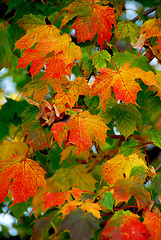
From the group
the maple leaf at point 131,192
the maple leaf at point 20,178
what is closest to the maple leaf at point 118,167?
the maple leaf at point 131,192

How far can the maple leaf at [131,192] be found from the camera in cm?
112

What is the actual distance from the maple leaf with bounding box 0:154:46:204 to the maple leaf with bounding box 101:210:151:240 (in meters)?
0.43

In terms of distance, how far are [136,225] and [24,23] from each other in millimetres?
1215

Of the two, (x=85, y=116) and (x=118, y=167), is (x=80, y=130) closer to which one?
(x=85, y=116)

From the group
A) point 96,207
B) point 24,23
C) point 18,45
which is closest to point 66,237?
point 96,207

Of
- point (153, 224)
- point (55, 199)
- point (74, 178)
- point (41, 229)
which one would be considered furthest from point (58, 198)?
point (74, 178)

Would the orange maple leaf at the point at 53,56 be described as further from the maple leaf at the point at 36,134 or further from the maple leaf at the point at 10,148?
the maple leaf at the point at 10,148

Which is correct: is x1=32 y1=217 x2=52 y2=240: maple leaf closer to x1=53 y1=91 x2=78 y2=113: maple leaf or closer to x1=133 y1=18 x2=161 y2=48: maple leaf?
x1=53 y1=91 x2=78 y2=113: maple leaf

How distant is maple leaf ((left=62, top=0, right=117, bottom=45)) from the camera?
1.36 m

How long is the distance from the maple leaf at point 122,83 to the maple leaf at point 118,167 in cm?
37

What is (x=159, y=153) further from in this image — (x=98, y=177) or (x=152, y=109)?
(x=152, y=109)

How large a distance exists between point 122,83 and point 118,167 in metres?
0.49

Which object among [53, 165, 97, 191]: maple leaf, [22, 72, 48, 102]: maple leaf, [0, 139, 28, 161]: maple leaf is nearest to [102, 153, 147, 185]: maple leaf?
[22, 72, 48, 102]: maple leaf

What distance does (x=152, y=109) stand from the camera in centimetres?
161
